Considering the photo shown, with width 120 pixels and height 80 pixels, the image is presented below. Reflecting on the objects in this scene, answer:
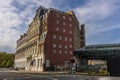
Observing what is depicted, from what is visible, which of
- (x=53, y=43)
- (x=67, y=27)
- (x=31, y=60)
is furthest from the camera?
(x=31, y=60)

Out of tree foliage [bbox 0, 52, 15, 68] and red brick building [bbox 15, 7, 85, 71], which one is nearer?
red brick building [bbox 15, 7, 85, 71]

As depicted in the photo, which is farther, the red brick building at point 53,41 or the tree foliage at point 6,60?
the tree foliage at point 6,60

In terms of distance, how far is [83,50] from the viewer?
63969 mm

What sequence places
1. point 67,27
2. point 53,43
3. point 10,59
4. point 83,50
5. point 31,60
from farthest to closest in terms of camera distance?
point 10,59 → point 31,60 → point 67,27 → point 53,43 → point 83,50

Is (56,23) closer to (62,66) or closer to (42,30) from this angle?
(42,30)

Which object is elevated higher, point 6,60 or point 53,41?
point 53,41

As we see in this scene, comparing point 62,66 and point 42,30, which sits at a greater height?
point 42,30

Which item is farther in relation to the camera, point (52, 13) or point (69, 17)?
point (69, 17)

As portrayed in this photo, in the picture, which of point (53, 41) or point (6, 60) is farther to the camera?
point (6, 60)

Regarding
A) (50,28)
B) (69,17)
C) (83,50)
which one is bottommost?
(83,50)

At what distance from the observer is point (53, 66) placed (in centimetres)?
6700

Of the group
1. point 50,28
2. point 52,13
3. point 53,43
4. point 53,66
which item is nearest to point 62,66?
point 53,66

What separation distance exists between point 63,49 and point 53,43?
182 inches

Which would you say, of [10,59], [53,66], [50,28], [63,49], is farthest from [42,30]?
[10,59]
